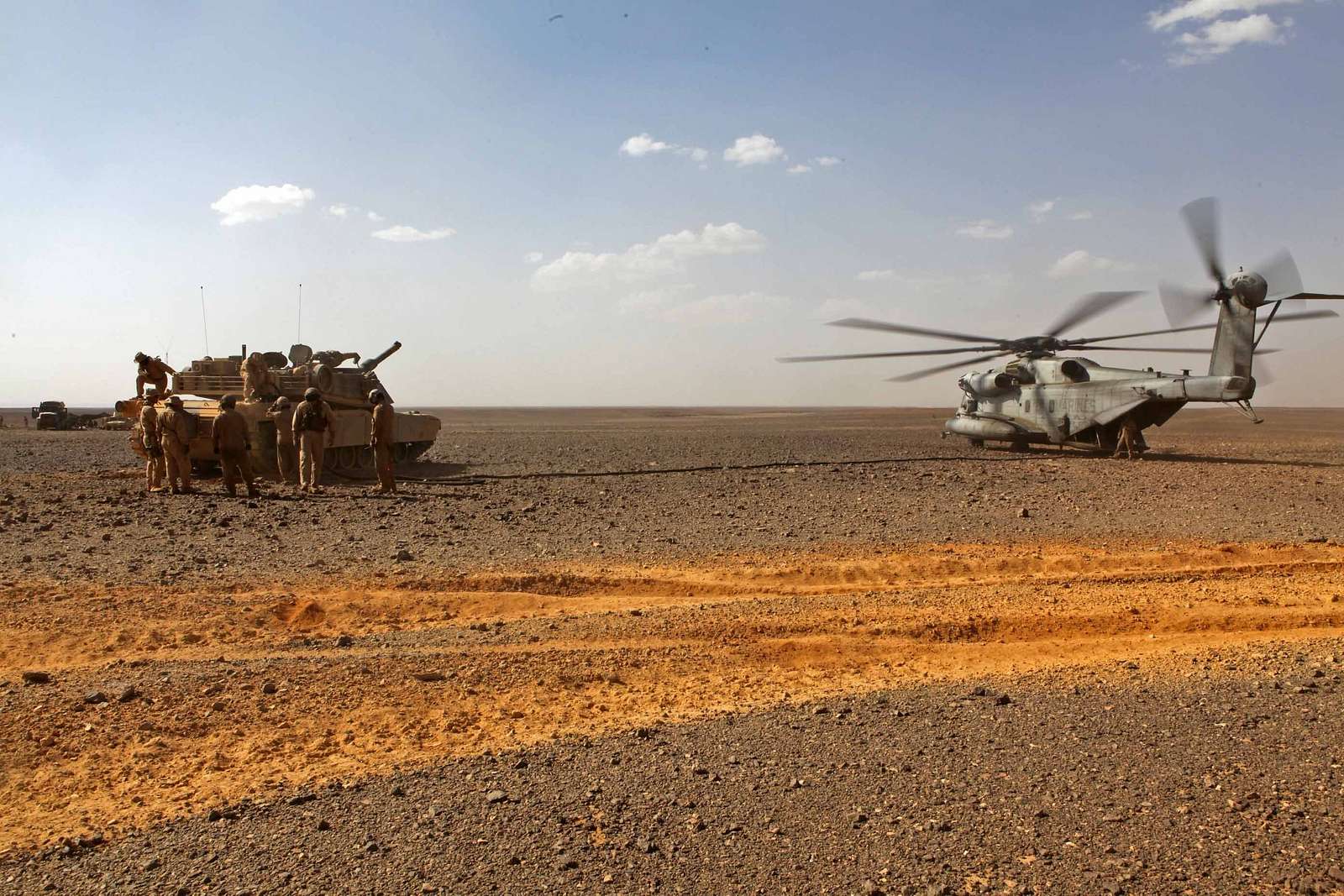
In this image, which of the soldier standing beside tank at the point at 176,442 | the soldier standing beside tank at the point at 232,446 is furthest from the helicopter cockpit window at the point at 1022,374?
the soldier standing beside tank at the point at 176,442

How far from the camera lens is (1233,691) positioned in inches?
216

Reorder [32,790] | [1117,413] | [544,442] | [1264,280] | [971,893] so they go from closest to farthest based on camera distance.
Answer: [971,893], [32,790], [1264,280], [1117,413], [544,442]

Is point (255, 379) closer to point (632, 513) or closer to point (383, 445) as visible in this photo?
point (383, 445)

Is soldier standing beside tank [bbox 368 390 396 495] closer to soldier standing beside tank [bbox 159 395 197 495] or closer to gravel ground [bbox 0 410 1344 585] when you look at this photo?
gravel ground [bbox 0 410 1344 585]

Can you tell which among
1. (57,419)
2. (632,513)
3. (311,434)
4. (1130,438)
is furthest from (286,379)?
(57,419)

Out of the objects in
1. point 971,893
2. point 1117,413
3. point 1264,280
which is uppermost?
point 1264,280

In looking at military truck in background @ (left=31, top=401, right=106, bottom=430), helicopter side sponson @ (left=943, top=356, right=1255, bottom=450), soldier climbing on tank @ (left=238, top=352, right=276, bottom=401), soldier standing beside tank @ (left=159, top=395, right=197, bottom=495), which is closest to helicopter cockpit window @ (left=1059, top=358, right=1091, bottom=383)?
helicopter side sponson @ (left=943, top=356, right=1255, bottom=450)

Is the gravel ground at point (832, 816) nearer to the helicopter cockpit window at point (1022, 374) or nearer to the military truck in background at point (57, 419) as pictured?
the helicopter cockpit window at point (1022, 374)

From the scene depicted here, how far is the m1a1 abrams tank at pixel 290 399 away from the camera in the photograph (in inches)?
674

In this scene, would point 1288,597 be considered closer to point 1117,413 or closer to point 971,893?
point 971,893

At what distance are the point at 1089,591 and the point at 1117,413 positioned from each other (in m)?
14.2

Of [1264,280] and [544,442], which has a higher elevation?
[1264,280]

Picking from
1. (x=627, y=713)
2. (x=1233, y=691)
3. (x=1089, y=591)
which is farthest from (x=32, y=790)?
(x=1089, y=591)

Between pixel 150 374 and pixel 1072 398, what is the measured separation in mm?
18351
